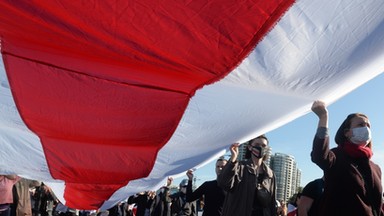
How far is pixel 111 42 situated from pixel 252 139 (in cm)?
187

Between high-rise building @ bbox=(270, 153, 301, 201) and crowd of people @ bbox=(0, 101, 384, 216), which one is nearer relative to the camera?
crowd of people @ bbox=(0, 101, 384, 216)

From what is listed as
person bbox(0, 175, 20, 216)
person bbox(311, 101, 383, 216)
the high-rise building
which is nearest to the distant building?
the high-rise building

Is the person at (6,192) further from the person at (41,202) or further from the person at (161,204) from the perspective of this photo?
the person at (41,202)

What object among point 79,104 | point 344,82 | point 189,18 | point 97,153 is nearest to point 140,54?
point 189,18

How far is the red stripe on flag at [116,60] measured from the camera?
6.58 ft

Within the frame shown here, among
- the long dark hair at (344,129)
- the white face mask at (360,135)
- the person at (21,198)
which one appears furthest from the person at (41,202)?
the white face mask at (360,135)

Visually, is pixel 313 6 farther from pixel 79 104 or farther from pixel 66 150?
pixel 66 150

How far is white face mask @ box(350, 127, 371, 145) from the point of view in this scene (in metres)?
2.69

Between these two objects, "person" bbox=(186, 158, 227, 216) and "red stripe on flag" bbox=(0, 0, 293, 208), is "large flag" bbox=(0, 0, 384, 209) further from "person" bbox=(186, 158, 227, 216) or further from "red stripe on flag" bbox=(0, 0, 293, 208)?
"person" bbox=(186, 158, 227, 216)

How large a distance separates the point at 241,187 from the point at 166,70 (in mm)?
1448

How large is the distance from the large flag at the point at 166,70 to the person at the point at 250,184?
0.22 m

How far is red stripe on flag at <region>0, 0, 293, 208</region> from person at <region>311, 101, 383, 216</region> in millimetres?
659

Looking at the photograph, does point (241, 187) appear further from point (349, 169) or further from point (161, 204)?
point (161, 204)

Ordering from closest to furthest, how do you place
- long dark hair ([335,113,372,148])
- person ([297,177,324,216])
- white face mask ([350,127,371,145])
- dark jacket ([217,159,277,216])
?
white face mask ([350,127,371,145]), long dark hair ([335,113,372,148]), person ([297,177,324,216]), dark jacket ([217,159,277,216])
